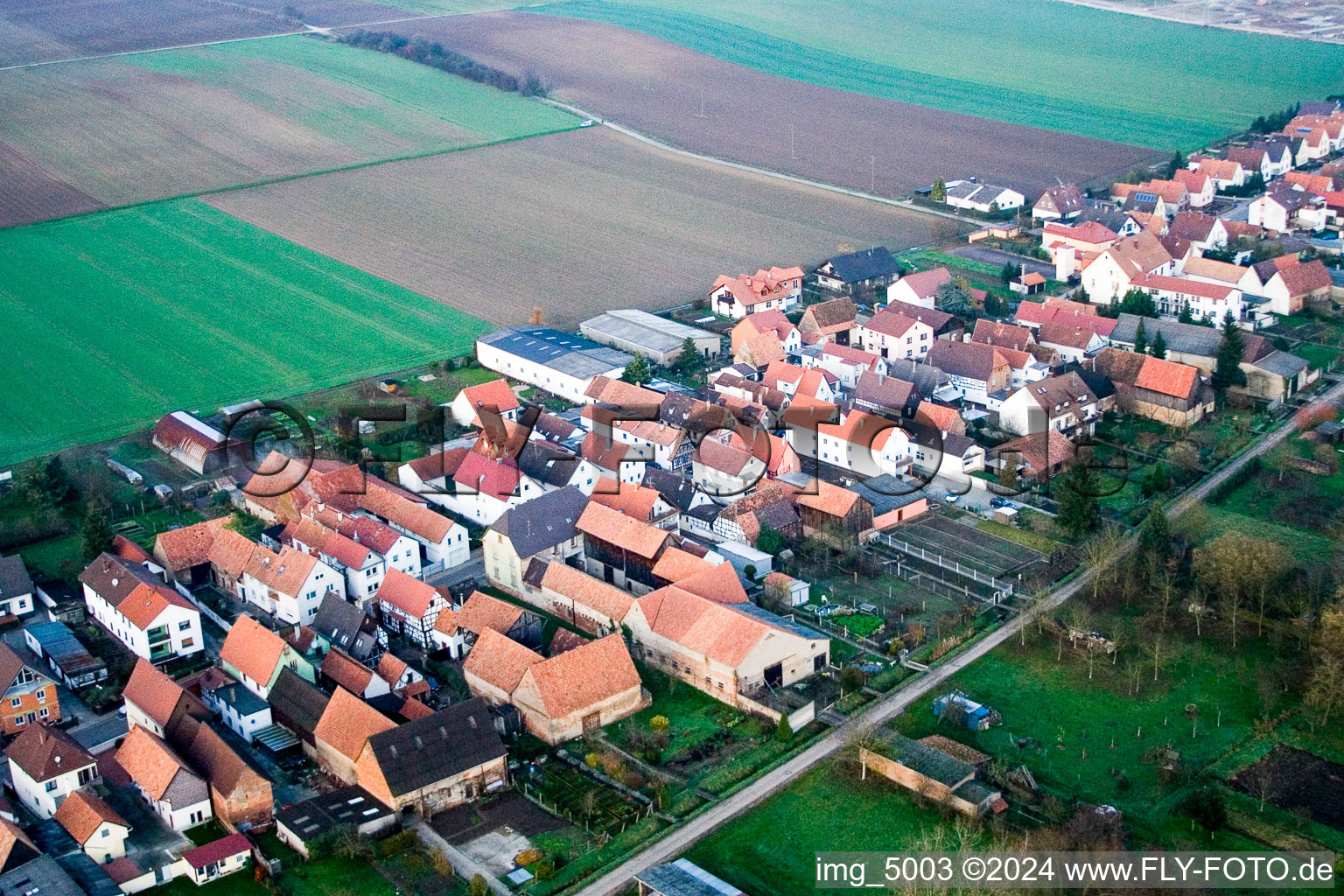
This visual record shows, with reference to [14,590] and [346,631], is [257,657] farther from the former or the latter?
[14,590]

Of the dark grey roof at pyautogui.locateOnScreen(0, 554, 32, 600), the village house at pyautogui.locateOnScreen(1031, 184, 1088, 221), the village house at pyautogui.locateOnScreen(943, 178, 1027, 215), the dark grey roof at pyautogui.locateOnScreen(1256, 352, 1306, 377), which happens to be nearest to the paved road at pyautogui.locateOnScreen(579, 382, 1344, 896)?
the dark grey roof at pyautogui.locateOnScreen(1256, 352, 1306, 377)

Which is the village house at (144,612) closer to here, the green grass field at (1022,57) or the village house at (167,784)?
the village house at (167,784)

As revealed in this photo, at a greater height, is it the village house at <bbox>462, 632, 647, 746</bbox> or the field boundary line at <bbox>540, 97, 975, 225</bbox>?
the field boundary line at <bbox>540, 97, 975, 225</bbox>

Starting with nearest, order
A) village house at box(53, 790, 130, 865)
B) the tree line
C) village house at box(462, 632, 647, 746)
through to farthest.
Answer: village house at box(53, 790, 130, 865), village house at box(462, 632, 647, 746), the tree line

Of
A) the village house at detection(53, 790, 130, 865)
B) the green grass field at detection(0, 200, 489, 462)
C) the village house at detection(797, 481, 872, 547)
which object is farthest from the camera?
the green grass field at detection(0, 200, 489, 462)

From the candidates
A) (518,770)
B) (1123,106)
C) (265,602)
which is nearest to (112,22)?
(1123,106)

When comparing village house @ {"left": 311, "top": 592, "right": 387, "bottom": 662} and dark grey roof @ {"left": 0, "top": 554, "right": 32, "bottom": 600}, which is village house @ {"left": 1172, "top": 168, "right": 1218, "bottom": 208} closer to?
village house @ {"left": 311, "top": 592, "right": 387, "bottom": 662}

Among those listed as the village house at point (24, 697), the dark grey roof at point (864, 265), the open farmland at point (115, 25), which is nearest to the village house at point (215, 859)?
the village house at point (24, 697)
